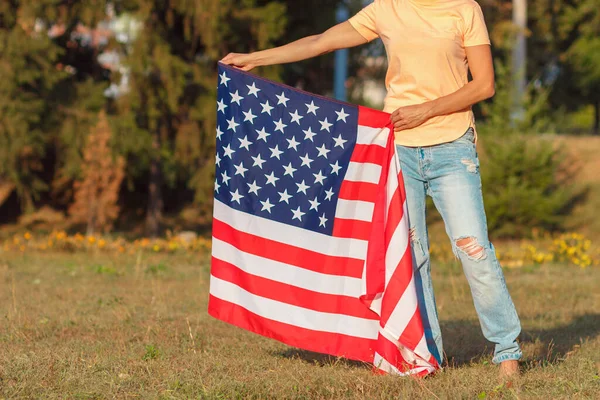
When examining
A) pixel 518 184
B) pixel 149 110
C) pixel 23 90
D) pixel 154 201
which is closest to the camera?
pixel 23 90

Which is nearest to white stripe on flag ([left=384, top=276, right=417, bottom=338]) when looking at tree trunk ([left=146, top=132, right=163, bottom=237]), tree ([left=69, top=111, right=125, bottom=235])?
tree ([left=69, top=111, right=125, bottom=235])

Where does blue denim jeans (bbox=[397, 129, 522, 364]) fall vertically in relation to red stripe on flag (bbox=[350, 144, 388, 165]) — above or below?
below

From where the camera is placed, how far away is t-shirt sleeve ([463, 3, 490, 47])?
4.66m

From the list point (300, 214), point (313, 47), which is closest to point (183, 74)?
point (313, 47)

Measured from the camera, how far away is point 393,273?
15.7ft

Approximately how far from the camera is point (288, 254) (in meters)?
5.10

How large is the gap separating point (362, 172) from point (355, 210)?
0.21 m

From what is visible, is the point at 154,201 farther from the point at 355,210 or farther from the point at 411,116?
the point at 411,116

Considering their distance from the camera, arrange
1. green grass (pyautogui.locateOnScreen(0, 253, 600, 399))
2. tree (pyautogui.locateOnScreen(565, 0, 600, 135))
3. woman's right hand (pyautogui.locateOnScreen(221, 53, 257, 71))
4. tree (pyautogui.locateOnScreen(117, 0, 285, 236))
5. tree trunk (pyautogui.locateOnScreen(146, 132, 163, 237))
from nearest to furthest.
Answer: green grass (pyautogui.locateOnScreen(0, 253, 600, 399)) → woman's right hand (pyautogui.locateOnScreen(221, 53, 257, 71)) → tree (pyautogui.locateOnScreen(117, 0, 285, 236)) → tree trunk (pyautogui.locateOnScreen(146, 132, 163, 237)) → tree (pyautogui.locateOnScreen(565, 0, 600, 135))

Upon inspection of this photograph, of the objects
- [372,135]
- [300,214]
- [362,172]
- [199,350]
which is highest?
[372,135]

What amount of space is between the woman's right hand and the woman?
793 mm

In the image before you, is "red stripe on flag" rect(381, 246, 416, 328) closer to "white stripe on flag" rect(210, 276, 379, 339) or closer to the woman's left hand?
"white stripe on flag" rect(210, 276, 379, 339)

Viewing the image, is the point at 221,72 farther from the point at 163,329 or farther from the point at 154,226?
the point at 154,226

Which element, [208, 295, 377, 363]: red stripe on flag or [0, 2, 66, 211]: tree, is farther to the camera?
[0, 2, 66, 211]: tree
